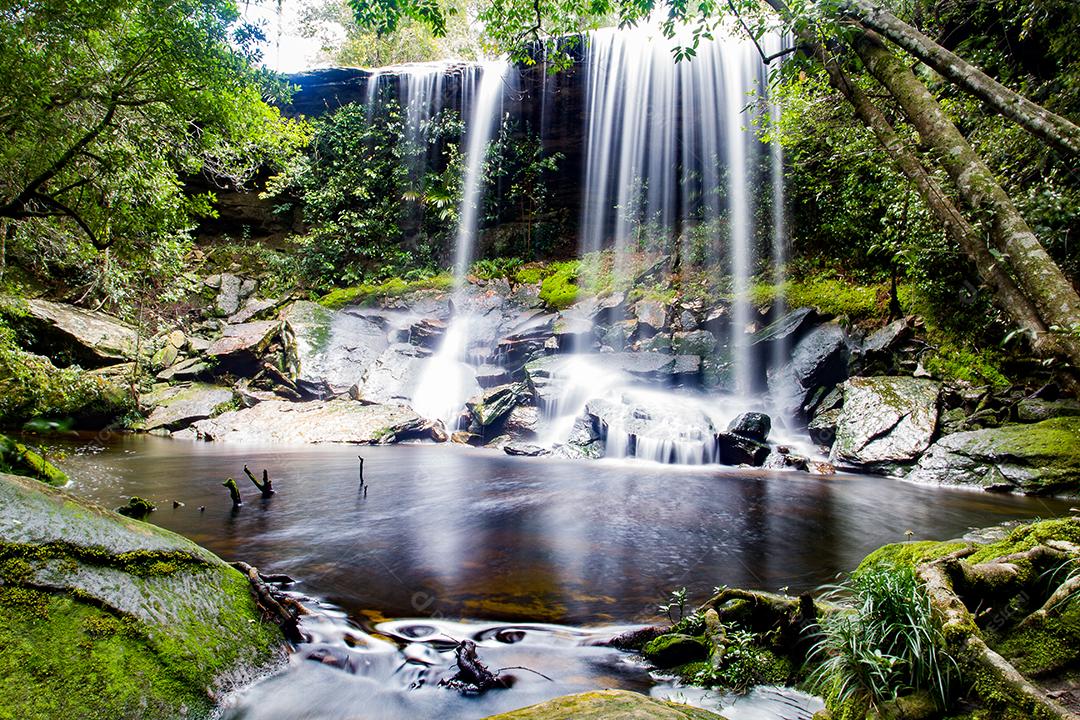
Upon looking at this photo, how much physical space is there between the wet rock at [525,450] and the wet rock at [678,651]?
31.1 ft

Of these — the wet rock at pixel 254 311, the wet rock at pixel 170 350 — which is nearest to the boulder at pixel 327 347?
the wet rock at pixel 254 311

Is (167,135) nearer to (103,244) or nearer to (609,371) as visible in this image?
(103,244)

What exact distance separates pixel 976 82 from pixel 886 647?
131 inches

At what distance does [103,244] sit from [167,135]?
1.91 metres

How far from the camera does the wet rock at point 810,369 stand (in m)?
12.9

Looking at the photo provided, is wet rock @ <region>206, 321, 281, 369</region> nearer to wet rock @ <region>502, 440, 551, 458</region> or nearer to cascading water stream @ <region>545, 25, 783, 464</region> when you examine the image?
wet rock @ <region>502, 440, 551, 458</region>

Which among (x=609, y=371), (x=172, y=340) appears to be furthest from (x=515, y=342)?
(x=172, y=340)

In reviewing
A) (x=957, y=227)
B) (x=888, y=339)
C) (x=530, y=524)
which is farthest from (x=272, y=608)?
(x=888, y=339)

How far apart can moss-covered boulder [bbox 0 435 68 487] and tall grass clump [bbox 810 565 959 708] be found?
6.63 meters

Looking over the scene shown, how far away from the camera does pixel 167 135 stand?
7293mm

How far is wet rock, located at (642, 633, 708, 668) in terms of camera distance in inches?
116

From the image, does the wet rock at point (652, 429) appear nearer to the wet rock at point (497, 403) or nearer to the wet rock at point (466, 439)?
the wet rock at point (497, 403)

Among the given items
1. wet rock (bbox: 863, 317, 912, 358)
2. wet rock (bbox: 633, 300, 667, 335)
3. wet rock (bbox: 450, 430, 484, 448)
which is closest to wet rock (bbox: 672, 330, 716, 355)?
wet rock (bbox: 633, 300, 667, 335)

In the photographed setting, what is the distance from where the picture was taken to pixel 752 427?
11617 mm
